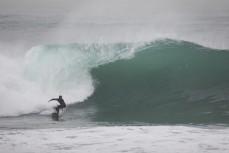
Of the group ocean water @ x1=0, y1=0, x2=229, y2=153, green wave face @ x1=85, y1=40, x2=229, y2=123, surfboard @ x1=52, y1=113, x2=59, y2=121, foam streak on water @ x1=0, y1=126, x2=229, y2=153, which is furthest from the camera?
green wave face @ x1=85, y1=40, x2=229, y2=123

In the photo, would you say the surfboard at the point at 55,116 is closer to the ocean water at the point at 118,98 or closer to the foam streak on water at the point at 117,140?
the ocean water at the point at 118,98

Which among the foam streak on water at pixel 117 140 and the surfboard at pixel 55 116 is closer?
the foam streak on water at pixel 117 140

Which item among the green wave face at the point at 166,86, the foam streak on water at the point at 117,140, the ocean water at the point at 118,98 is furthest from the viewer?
the green wave face at the point at 166,86

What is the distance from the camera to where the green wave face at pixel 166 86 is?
13258 mm

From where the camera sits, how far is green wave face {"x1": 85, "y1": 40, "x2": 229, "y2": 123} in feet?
43.5

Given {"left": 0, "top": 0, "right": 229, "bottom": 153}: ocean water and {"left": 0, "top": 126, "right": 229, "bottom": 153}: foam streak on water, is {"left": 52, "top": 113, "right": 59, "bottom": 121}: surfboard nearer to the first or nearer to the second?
{"left": 0, "top": 0, "right": 229, "bottom": 153}: ocean water

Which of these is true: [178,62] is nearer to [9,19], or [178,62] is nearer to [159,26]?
[159,26]

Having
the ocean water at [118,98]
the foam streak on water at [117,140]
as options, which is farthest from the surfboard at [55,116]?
the foam streak on water at [117,140]

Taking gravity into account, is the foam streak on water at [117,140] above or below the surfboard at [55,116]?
below

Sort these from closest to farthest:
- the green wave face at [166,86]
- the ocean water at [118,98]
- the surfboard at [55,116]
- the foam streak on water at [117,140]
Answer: the foam streak on water at [117,140] → the ocean water at [118,98] → the surfboard at [55,116] → the green wave face at [166,86]

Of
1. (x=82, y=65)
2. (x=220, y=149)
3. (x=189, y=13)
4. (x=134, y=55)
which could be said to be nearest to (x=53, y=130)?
(x=220, y=149)

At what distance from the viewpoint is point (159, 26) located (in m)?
45.3

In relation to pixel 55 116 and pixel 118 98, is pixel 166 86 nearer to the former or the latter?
pixel 118 98

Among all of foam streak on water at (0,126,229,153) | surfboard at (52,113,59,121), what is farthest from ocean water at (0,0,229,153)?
surfboard at (52,113,59,121)
